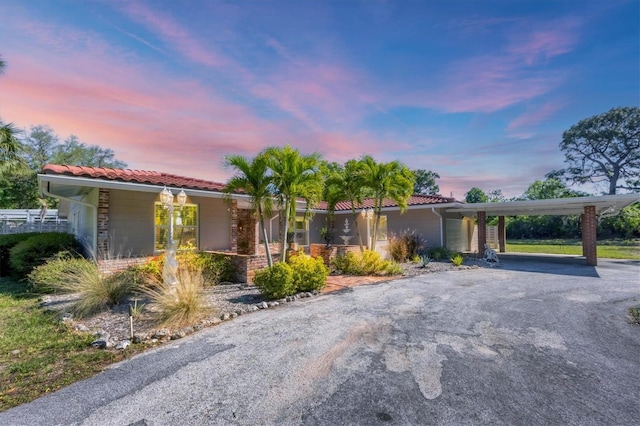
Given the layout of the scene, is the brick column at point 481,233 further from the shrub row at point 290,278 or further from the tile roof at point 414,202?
the shrub row at point 290,278

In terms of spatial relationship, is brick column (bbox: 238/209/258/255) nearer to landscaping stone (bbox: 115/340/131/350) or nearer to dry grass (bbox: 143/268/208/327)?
dry grass (bbox: 143/268/208/327)

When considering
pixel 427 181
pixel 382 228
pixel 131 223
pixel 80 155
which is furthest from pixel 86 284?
pixel 427 181

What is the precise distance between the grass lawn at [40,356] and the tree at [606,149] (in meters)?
51.9

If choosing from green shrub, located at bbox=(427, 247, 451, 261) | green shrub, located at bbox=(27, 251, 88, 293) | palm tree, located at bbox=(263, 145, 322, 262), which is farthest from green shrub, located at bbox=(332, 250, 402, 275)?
green shrub, located at bbox=(27, 251, 88, 293)

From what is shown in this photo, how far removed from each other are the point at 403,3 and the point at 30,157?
37.9 meters

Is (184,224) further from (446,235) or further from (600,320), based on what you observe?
(446,235)

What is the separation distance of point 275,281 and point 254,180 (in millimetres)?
2773

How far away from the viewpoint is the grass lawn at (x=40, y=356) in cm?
341

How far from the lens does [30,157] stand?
3017cm

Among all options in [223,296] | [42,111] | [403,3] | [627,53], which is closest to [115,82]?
[42,111]

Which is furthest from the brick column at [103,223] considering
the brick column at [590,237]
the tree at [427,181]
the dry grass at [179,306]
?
the tree at [427,181]

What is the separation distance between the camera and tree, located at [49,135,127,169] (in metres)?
31.6

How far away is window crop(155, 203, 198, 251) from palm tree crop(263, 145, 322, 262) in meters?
4.17

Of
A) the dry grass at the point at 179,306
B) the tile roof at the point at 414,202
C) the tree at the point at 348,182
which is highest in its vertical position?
the tree at the point at 348,182
